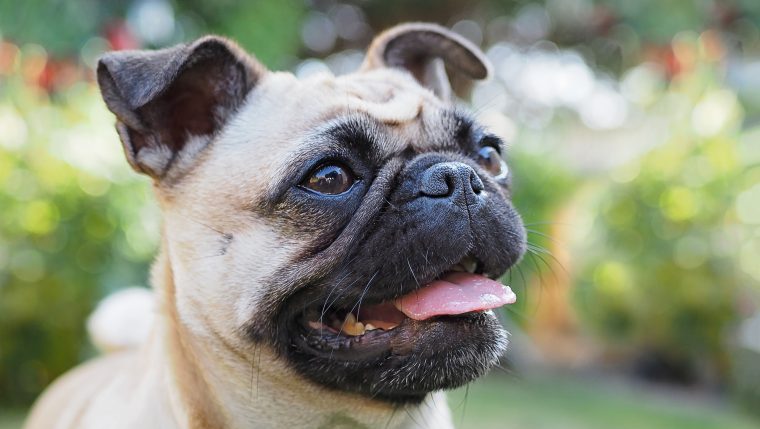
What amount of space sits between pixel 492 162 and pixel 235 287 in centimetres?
97

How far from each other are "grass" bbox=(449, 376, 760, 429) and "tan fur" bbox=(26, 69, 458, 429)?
10.0ft

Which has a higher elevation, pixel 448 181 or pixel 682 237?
pixel 682 237

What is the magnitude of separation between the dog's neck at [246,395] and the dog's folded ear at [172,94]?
0.57 metres

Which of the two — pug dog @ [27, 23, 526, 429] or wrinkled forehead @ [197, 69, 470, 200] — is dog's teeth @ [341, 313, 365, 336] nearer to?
pug dog @ [27, 23, 526, 429]

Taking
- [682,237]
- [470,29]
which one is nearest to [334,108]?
[682,237]

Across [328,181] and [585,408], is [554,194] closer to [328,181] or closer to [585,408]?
[585,408]

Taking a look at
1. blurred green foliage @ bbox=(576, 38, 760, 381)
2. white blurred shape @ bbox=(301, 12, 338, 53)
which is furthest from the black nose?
white blurred shape @ bbox=(301, 12, 338, 53)

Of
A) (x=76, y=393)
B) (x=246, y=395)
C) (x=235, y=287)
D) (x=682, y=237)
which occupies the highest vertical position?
(x=682, y=237)

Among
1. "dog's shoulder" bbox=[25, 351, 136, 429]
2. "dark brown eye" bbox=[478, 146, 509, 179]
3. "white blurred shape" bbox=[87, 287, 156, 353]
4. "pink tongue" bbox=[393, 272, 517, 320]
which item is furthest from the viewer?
"white blurred shape" bbox=[87, 287, 156, 353]

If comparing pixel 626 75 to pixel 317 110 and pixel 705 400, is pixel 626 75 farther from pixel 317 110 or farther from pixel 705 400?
pixel 317 110

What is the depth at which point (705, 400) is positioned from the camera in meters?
6.52

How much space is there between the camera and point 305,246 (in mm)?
2092

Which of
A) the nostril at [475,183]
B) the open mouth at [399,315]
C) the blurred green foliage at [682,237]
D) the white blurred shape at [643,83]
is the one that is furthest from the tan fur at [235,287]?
the white blurred shape at [643,83]

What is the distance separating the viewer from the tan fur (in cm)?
216
